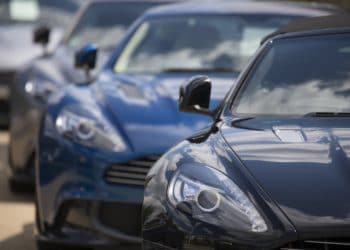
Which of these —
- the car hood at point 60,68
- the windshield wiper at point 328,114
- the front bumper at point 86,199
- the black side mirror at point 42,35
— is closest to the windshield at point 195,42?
the car hood at point 60,68

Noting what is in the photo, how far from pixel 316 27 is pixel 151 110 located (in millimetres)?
1351

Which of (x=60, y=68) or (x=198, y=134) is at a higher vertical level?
(x=60, y=68)

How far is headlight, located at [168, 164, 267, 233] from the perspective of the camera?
17.1 feet

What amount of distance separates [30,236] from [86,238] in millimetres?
1432

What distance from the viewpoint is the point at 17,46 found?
15.7 meters

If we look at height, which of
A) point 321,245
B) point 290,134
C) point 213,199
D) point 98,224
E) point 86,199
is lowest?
point 98,224

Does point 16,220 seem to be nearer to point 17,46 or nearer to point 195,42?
point 195,42

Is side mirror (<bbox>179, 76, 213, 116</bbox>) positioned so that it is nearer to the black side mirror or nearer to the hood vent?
the hood vent

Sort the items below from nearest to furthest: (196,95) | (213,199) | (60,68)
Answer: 1. (213,199)
2. (196,95)
3. (60,68)

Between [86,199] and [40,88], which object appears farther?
[40,88]

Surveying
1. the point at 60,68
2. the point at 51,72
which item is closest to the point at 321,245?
the point at 51,72

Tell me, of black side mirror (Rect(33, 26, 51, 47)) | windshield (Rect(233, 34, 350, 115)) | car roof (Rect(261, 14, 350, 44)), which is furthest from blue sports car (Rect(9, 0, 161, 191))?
windshield (Rect(233, 34, 350, 115))

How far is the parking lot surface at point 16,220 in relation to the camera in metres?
8.38

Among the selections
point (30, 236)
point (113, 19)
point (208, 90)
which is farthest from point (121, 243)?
point (113, 19)
